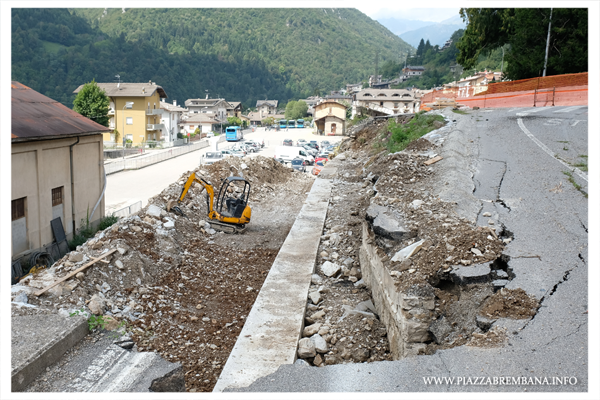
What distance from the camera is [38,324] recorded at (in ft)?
23.1

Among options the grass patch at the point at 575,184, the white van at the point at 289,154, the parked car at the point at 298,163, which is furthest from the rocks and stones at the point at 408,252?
the white van at the point at 289,154

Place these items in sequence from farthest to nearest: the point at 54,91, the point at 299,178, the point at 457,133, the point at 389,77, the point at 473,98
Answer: the point at 389,77 → the point at 54,91 → the point at 473,98 → the point at 299,178 → the point at 457,133

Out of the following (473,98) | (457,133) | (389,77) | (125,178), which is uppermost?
(389,77)

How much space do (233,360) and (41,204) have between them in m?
9.72

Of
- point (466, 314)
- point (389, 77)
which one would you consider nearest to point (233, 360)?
point (466, 314)

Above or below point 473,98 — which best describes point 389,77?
above

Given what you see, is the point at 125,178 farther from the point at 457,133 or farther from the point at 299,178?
the point at 457,133

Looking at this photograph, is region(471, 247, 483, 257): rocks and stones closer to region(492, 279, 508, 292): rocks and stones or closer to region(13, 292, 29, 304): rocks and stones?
region(492, 279, 508, 292): rocks and stones

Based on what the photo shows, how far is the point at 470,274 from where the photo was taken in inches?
255

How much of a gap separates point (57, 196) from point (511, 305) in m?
13.2

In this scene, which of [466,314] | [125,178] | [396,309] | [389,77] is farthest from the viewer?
[389,77]

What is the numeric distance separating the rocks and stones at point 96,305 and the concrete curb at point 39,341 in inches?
18.1

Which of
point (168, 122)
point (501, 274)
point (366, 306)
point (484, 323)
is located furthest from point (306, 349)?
point (168, 122)

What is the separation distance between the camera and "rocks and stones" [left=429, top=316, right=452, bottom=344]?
233 inches
